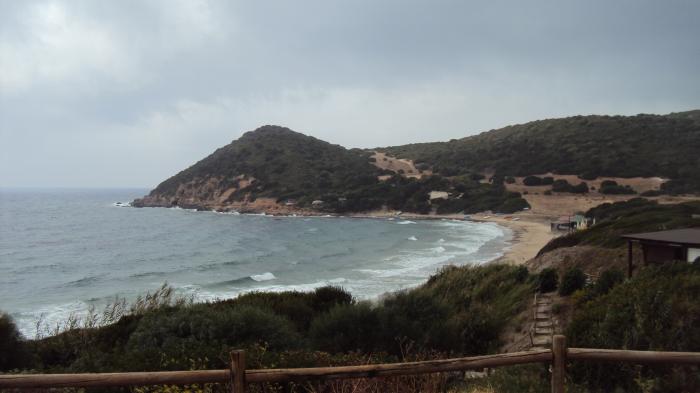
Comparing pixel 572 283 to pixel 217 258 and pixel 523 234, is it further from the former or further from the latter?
pixel 523 234

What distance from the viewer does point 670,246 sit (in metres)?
13.0

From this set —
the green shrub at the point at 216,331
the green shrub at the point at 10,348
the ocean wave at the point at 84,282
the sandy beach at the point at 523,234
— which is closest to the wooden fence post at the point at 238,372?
the green shrub at the point at 216,331

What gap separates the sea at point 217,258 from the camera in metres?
26.4

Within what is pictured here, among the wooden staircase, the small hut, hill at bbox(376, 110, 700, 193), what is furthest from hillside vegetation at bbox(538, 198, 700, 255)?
hill at bbox(376, 110, 700, 193)

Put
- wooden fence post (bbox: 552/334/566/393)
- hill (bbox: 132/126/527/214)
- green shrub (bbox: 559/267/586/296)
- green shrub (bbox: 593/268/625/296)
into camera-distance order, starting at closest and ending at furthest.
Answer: wooden fence post (bbox: 552/334/566/393), green shrub (bbox: 593/268/625/296), green shrub (bbox: 559/267/586/296), hill (bbox: 132/126/527/214)

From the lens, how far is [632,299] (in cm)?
832

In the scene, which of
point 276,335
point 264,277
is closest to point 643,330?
point 276,335

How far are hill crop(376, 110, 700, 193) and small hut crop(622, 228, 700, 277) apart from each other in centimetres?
4691

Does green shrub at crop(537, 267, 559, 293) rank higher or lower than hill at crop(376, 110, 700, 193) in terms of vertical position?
lower

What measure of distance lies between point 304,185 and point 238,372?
269 ft

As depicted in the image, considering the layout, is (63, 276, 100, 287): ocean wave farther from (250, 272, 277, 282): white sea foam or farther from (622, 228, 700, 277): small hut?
(622, 228, 700, 277): small hut

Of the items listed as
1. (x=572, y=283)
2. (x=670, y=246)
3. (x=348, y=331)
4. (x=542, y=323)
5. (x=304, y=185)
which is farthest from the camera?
(x=304, y=185)

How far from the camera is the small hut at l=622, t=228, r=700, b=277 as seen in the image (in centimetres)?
1234

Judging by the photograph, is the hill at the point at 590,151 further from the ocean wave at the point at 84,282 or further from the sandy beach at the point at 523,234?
the ocean wave at the point at 84,282
